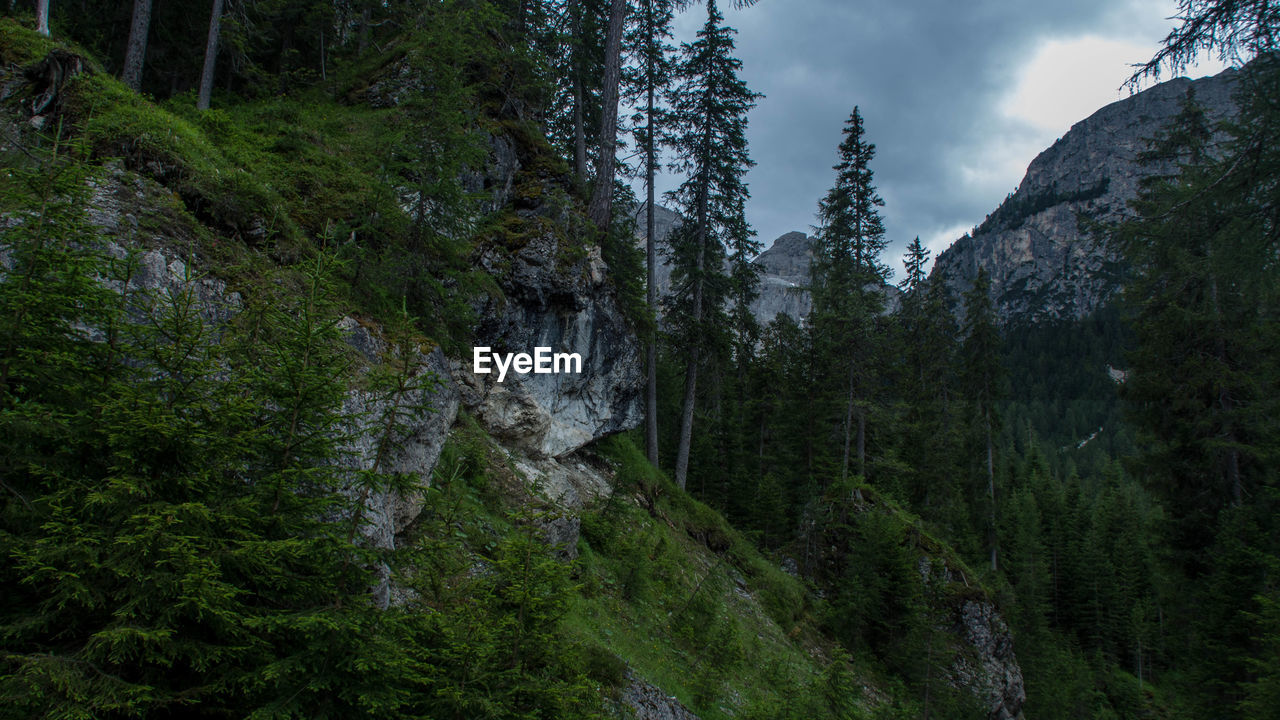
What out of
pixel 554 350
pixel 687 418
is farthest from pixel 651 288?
pixel 554 350

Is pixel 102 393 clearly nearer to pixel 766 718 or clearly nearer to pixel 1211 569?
pixel 766 718

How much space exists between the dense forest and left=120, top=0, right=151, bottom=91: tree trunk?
8 cm

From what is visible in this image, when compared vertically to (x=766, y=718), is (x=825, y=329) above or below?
above

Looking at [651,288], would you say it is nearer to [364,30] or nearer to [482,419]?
[482,419]

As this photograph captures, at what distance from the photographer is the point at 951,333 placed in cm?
3619

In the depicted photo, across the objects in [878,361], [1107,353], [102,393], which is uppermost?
[1107,353]

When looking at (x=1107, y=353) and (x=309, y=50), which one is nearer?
(x=309, y=50)

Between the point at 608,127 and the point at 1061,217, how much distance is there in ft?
595

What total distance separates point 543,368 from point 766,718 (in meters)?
8.47

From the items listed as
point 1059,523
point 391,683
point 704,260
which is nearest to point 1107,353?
point 1059,523

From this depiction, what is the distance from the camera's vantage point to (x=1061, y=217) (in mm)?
150750

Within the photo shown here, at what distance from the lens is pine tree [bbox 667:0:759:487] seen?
2198 cm

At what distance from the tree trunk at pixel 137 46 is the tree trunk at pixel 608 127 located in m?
10.6

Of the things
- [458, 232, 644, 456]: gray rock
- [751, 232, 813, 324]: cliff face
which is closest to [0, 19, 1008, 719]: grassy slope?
[458, 232, 644, 456]: gray rock
